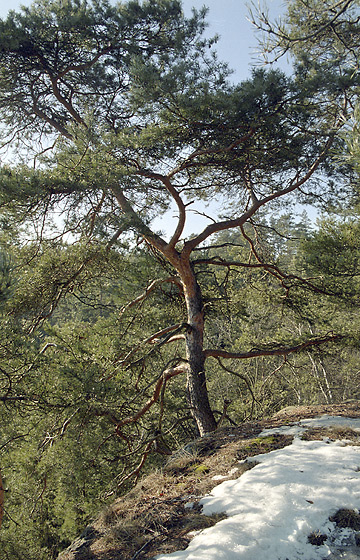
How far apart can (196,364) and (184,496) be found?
2.81 metres

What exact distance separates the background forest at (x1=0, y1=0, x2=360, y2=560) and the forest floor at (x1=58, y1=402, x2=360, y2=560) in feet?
2.70

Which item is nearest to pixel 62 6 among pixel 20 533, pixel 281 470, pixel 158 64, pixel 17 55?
pixel 17 55

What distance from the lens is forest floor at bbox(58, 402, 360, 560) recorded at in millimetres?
2975

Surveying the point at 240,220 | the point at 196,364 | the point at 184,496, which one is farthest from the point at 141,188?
the point at 184,496

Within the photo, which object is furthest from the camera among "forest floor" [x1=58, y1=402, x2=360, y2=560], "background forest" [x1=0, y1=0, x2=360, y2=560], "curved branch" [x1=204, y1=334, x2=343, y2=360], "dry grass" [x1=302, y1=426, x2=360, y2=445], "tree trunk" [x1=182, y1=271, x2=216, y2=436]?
"curved branch" [x1=204, y1=334, x2=343, y2=360]

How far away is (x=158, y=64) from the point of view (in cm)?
571

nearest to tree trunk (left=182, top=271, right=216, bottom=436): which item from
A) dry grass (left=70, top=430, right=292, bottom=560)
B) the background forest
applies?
the background forest

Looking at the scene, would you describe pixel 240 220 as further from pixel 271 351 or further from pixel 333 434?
pixel 333 434

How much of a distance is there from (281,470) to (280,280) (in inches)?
177

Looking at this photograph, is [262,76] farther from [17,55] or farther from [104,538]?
[104,538]

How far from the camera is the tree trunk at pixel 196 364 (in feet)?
19.9

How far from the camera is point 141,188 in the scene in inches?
245

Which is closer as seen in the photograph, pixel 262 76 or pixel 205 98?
pixel 205 98

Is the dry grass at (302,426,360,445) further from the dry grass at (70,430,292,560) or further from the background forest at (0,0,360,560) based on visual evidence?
the background forest at (0,0,360,560)
